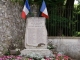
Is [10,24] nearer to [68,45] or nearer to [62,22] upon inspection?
[62,22]

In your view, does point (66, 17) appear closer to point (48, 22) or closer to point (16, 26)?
point (48, 22)

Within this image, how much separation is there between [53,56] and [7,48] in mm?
2308

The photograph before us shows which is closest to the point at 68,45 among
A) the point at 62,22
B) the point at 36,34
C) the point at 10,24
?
the point at 62,22

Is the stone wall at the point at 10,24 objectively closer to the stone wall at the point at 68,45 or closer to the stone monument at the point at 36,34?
the stone monument at the point at 36,34

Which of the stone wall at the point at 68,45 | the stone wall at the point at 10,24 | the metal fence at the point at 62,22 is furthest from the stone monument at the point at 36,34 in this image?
the metal fence at the point at 62,22

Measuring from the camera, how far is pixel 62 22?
13062 millimetres

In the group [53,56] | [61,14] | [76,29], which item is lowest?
[53,56]

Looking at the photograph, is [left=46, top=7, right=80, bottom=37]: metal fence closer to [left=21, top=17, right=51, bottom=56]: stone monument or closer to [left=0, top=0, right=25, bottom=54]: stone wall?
[left=0, top=0, right=25, bottom=54]: stone wall

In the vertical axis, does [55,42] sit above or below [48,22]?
below

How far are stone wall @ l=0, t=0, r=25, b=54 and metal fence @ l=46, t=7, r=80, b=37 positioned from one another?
1551 millimetres

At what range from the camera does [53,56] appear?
404 inches

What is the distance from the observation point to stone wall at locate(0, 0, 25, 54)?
36.7 feet

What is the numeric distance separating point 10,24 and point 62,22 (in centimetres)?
298

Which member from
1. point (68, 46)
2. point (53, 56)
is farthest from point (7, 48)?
point (68, 46)
